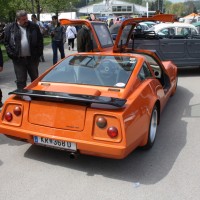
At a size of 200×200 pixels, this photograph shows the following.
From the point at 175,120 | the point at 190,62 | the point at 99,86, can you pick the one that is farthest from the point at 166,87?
the point at 190,62

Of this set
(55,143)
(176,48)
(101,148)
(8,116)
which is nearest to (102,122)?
(101,148)

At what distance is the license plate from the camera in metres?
3.68

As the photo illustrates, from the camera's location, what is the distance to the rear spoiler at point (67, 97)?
11.8 ft

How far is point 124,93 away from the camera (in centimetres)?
402

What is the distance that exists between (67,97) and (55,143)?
56cm

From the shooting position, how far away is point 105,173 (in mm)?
3795

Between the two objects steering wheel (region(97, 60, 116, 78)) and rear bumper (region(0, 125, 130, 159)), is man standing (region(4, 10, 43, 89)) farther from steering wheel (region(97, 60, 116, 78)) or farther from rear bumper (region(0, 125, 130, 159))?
rear bumper (region(0, 125, 130, 159))

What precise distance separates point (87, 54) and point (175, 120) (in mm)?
2002

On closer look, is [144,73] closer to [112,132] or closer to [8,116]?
[112,132]

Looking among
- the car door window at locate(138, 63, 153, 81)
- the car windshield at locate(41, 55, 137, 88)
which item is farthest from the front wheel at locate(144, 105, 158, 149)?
the car windshield at locate(41, 55, 137, 88)

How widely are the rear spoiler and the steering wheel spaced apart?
793mm

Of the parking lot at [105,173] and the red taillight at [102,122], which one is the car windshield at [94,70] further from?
the parking lot at [105,173]

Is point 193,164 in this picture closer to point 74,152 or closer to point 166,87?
point 74,152

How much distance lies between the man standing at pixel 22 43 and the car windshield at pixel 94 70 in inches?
42.5
